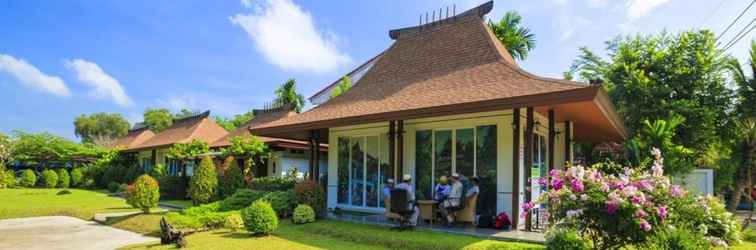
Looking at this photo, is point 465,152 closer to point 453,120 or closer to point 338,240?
point 453,120

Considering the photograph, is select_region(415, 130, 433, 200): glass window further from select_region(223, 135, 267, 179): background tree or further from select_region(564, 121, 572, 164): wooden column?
select_region(223, 135, 267, 179): background tree

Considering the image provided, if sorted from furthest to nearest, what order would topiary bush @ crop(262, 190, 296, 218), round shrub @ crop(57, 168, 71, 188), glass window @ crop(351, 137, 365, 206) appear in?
round shrub @ crop(57, 168, 71, 188), glass window @ crop(351, 137, 365, 206), topiary bush @ crop(262, 190, 296, 218)

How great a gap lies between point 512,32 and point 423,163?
1070cm

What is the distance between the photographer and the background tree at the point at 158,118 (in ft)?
194

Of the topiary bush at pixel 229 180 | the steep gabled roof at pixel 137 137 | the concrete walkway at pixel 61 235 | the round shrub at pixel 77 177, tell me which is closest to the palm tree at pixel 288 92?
the steep gabled roof at pixel 137 137

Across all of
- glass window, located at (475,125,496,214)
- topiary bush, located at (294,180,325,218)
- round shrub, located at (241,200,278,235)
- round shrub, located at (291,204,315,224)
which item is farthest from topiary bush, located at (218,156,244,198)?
glass window, located at (475,125,496,214)

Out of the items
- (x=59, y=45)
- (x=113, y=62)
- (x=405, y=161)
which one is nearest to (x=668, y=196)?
(x=405, y=161)

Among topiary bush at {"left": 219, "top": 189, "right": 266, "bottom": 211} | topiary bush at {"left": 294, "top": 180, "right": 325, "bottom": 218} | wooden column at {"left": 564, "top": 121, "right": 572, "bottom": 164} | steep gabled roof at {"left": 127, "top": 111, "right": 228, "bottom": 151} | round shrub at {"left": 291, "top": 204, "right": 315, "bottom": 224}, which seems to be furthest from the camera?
steep gabled roof at {"left": 127, "top": 111, "right": 228, "bottom": 151}

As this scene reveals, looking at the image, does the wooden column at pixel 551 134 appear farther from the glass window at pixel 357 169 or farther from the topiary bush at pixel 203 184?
the topiary bush at pixel 203 184

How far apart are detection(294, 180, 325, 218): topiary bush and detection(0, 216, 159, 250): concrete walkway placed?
132 inches

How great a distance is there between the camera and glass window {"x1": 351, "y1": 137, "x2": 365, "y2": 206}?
1321 cm

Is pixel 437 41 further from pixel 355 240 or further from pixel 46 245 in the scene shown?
pixel 46 245

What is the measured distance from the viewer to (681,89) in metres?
18.6

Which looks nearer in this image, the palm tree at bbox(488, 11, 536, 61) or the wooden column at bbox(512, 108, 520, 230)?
the wooden column at bbox(512, 108, 520, 230)
